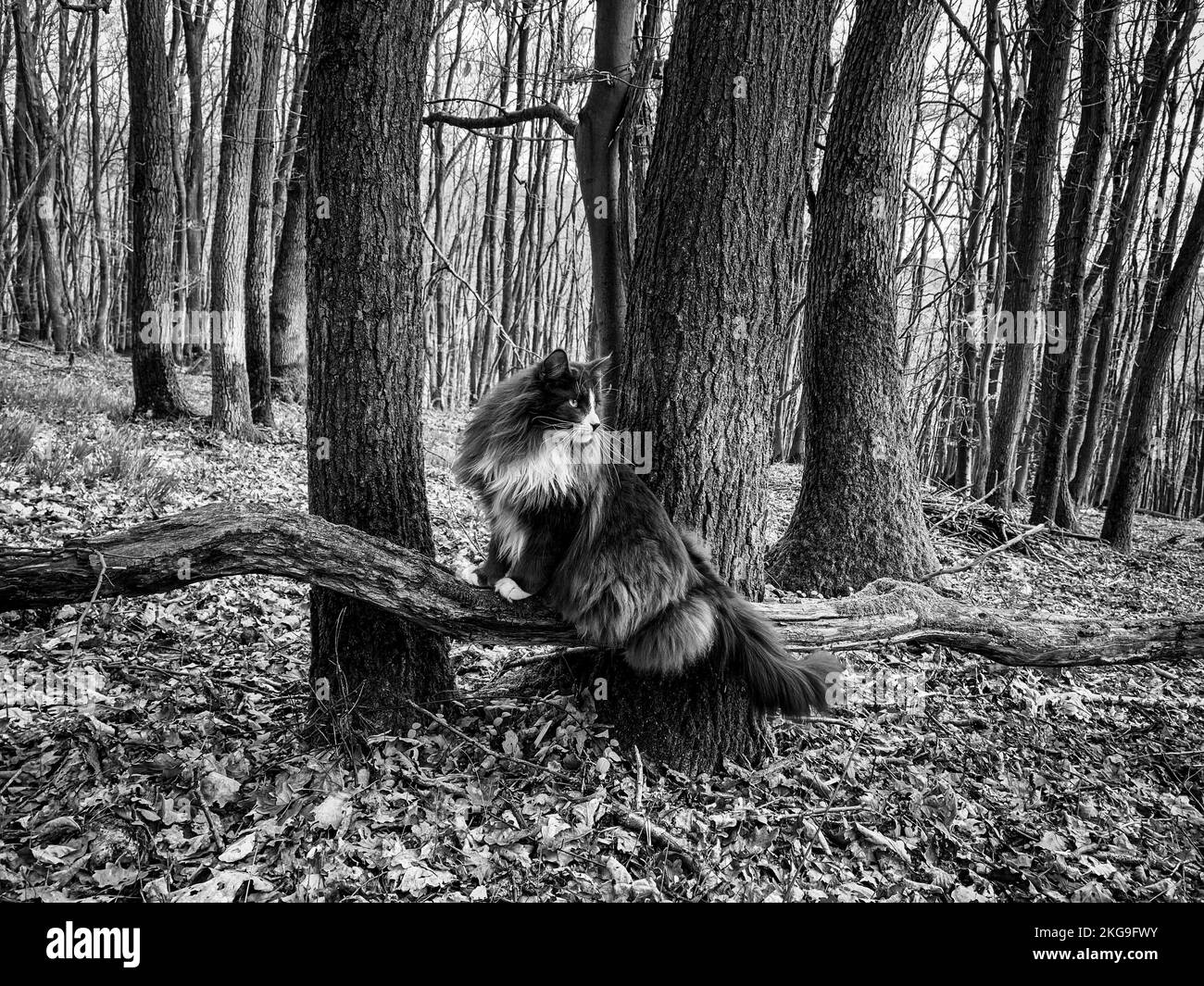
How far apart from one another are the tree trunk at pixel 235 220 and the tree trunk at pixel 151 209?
0.63 metres

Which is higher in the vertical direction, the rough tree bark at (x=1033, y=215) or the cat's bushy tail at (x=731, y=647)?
the rough tree bark at (x=1033, y=215)

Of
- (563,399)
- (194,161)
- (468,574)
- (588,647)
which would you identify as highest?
(194,161)

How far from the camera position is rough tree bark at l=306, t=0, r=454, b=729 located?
3.37 metres

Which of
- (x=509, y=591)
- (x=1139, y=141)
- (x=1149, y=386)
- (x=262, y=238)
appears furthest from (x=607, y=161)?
(x=1139, y=141)

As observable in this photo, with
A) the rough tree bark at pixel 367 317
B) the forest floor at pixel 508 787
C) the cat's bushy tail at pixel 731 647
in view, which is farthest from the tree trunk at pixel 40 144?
the cat's bushy tail at pixel 731 647

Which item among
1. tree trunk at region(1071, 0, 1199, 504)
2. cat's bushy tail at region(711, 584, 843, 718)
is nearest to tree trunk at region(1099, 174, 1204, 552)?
tree trunk at region(1071, 0, 1199, 504)

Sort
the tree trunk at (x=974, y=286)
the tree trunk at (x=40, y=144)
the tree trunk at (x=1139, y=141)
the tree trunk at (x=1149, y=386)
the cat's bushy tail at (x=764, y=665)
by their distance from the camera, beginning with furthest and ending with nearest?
the tree trunk at (x=40, y=144) < the tree trunk at (x=1139, y=141) < the tree trunk at (x=1149, y=386) < the tree trunk at (x=974, y=286) < the cat's bushy tail at (x=764, y=665)

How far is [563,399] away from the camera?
11.4ft

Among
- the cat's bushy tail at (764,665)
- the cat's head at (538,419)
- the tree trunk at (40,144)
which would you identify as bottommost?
the cat's bushy tail at (764,665)

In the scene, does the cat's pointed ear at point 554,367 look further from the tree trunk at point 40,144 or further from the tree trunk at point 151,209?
the tree trunk at point 40,144

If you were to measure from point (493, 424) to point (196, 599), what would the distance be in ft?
9.12

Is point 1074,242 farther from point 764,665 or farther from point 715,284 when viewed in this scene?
point 764,665

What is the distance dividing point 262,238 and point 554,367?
8.04 metres

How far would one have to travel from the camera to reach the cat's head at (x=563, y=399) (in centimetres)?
339
